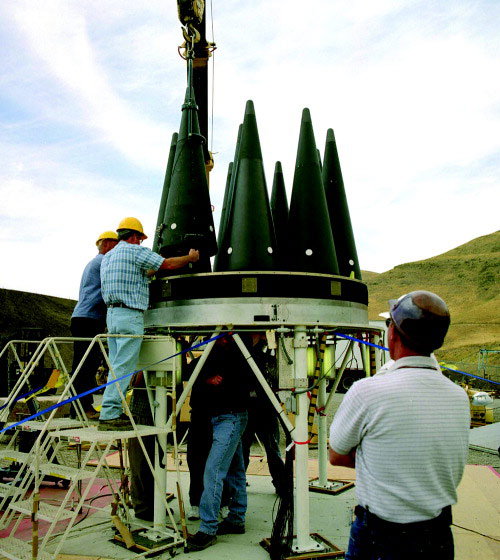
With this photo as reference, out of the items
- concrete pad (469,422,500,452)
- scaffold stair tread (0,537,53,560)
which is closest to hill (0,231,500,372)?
concrete pad (469,422,500,452)

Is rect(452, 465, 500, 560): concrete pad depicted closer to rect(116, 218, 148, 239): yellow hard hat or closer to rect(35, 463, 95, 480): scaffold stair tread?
rect(35, 463, 95, 480): scaffold stair tread

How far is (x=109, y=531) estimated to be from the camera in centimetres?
646

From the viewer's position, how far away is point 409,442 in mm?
2512

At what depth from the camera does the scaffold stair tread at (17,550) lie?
5.06m

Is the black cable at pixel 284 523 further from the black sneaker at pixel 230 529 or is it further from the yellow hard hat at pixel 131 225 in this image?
the yellow hard hat at pixel 131 225

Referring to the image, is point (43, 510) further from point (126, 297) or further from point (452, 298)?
point (452, 298)

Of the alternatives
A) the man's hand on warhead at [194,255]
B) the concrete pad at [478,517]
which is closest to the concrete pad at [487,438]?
the concrete pad at [478,517]

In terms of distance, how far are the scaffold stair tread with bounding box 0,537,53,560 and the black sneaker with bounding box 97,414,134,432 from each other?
1.28m

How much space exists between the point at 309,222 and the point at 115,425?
3.43m

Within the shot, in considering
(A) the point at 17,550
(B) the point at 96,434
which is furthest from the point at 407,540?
(A) the point at 17,550

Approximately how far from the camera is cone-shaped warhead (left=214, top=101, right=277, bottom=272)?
645cm

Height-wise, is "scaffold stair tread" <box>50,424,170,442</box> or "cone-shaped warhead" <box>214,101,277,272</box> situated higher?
"cone-shaped warhead" <box>214,101,277,272</box>

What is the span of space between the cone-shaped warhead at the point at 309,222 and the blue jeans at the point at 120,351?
7.08 ft

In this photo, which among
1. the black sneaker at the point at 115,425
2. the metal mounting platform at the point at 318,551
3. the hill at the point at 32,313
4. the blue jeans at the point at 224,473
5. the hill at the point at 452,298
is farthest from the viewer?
the hill at the point at 452,298
